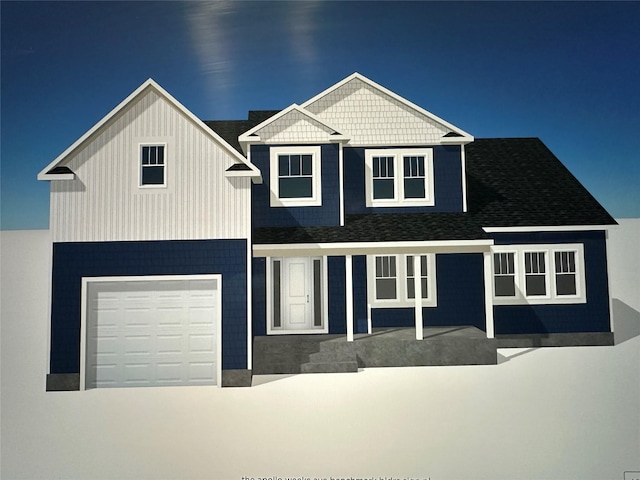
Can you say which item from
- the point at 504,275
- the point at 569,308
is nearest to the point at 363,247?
the point at 504,275

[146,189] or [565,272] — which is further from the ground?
[146,189]

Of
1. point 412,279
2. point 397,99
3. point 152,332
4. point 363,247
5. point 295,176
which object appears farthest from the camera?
point 412,279

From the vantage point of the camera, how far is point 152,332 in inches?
319

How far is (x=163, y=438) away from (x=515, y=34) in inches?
323

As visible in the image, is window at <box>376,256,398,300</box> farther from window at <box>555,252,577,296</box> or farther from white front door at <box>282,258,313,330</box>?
window at <box>555,252,577,296</box>

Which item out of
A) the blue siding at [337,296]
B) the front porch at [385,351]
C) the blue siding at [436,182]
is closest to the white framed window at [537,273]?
the blue siding at [436,182]

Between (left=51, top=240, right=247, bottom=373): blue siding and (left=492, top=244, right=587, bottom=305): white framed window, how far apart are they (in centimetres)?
535

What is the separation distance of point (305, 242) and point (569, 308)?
552 centimetres

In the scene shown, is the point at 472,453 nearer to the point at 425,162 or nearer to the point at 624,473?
the point at 624,473

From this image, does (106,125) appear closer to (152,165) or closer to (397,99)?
(152,165)

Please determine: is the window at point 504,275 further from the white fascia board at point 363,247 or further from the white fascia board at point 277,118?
the white fascia board at point 277,118

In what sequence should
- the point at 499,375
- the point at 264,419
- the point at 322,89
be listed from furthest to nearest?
the point at 322,89, the point at 499,375, the point at 264,419

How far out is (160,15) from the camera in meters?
8.53

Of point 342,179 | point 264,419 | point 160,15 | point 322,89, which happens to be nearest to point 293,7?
point 322,89
